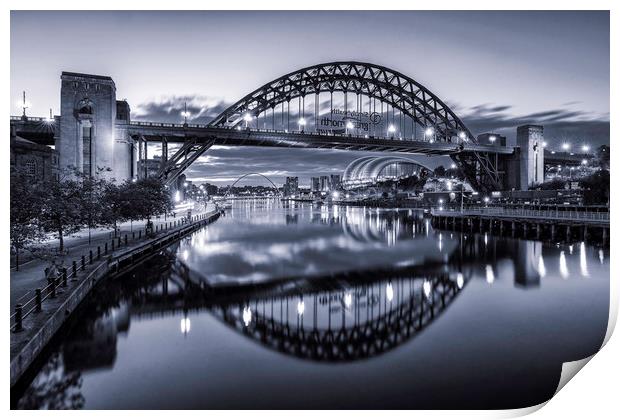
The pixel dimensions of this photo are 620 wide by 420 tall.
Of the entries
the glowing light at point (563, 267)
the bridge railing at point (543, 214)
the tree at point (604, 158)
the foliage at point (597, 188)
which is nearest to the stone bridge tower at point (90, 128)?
the glowing light at point (563, 267)

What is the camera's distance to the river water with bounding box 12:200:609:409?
9.50m

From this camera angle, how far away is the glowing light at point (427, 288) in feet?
59.8

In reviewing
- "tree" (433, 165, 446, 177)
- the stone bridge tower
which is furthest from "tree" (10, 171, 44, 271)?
"tree" (433, 165, 446, 177)

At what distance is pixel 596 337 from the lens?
43.4 ft

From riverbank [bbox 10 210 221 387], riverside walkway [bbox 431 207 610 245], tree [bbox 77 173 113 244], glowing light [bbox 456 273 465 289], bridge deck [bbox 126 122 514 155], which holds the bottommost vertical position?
glowing light [bbox 456 273 465 289]

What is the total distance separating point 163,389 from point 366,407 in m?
4.45

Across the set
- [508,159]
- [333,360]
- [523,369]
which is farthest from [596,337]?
[508,159]

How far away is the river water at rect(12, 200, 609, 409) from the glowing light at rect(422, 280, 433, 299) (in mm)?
44

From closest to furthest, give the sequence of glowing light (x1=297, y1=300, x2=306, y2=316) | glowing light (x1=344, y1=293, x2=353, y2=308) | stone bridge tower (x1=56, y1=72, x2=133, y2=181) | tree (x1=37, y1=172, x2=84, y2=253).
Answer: glowing light (x1=297, y1=300, x2=306, y2=316), glowing light (x1=344, y1=293, x2=353, y2=308), tree (x1=37, y1=172, x2=84, y2=253), stone bridge tower (x1=56, y1=72, x2=133, y2=181)

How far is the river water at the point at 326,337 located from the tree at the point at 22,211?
2937 millimetres

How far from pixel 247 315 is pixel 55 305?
5.93 m

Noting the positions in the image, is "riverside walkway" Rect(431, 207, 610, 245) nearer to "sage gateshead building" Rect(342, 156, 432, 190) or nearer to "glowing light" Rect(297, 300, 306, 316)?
"glowing light" Rect(297, 300, 306, 316)

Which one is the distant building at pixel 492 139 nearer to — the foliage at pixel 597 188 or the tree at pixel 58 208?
the foliage at pixel 597 188

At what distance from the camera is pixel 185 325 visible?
14.0m
